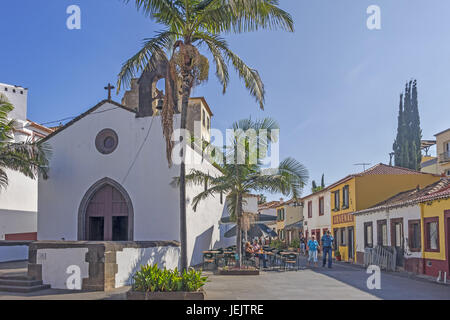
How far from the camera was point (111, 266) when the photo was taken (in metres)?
13.2

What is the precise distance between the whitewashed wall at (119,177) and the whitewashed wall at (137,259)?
2850 mm

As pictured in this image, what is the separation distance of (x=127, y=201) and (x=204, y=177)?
5049mm

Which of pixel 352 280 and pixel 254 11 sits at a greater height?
pixel 254 11

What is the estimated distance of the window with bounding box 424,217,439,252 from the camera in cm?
1712

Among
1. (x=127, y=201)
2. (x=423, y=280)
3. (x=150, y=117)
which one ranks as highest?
(x=150, y=117)

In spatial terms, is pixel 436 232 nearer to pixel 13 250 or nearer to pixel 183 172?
pixel 183 172

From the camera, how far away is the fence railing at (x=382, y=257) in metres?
20.4

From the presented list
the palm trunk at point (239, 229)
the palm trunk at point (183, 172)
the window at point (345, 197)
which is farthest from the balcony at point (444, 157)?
the palm trunk at point (183, 172)

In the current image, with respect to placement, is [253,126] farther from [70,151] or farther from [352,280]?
[70,151]

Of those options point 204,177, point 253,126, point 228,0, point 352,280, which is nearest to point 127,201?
point 204,177

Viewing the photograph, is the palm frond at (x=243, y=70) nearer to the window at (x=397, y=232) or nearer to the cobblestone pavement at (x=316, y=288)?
the cobblestone pavement at (x=316, y=288)

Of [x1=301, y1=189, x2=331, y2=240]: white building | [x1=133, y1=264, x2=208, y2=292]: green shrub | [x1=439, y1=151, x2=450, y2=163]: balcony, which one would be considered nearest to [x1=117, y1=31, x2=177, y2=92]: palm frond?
[x1=133, y1=264, x2=208, y2=292]: green shrub

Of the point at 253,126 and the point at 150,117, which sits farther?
the point at 150,117

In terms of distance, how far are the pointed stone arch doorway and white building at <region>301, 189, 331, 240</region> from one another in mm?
16716
